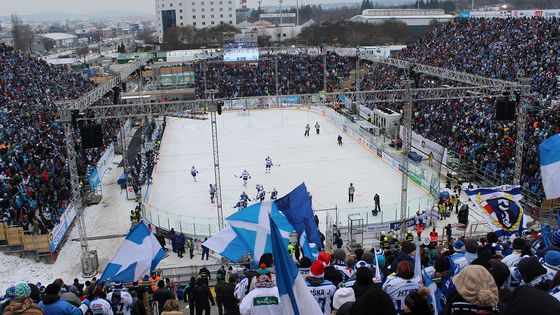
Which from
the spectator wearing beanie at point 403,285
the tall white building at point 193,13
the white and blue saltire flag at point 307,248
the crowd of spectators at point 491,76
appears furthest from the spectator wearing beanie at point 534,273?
the tall white building at point 193,13

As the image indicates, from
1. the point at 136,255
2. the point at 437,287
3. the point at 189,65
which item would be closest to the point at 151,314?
the point at 136,255

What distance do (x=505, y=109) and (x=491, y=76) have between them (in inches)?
641

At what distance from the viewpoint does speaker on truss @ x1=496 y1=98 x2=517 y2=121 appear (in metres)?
21.8

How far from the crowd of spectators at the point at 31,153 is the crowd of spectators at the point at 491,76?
66.7 feet

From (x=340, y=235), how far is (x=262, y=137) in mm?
20630

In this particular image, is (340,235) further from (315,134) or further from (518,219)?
(315,134)

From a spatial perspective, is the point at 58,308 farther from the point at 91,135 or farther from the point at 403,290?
the point at 91,135

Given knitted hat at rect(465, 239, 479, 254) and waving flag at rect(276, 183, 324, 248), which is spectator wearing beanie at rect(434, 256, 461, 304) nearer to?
knitted hat at rect(465, 239, 479, 254)

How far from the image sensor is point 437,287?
6297 millimetres

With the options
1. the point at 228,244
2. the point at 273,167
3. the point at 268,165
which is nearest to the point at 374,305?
the point at 228,244

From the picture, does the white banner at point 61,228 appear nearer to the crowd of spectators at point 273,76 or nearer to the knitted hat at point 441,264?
the knitted hat at point 441,264

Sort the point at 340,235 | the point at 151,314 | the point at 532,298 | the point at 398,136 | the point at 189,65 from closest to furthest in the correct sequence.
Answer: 1. the point at 532,298
2. the point at 151,314
3. the point at 340,235
4. the point at 398,136
5. the point at 189,65

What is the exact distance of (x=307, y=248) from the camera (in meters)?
12.1

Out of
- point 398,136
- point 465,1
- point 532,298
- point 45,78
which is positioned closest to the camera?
point 532,298
